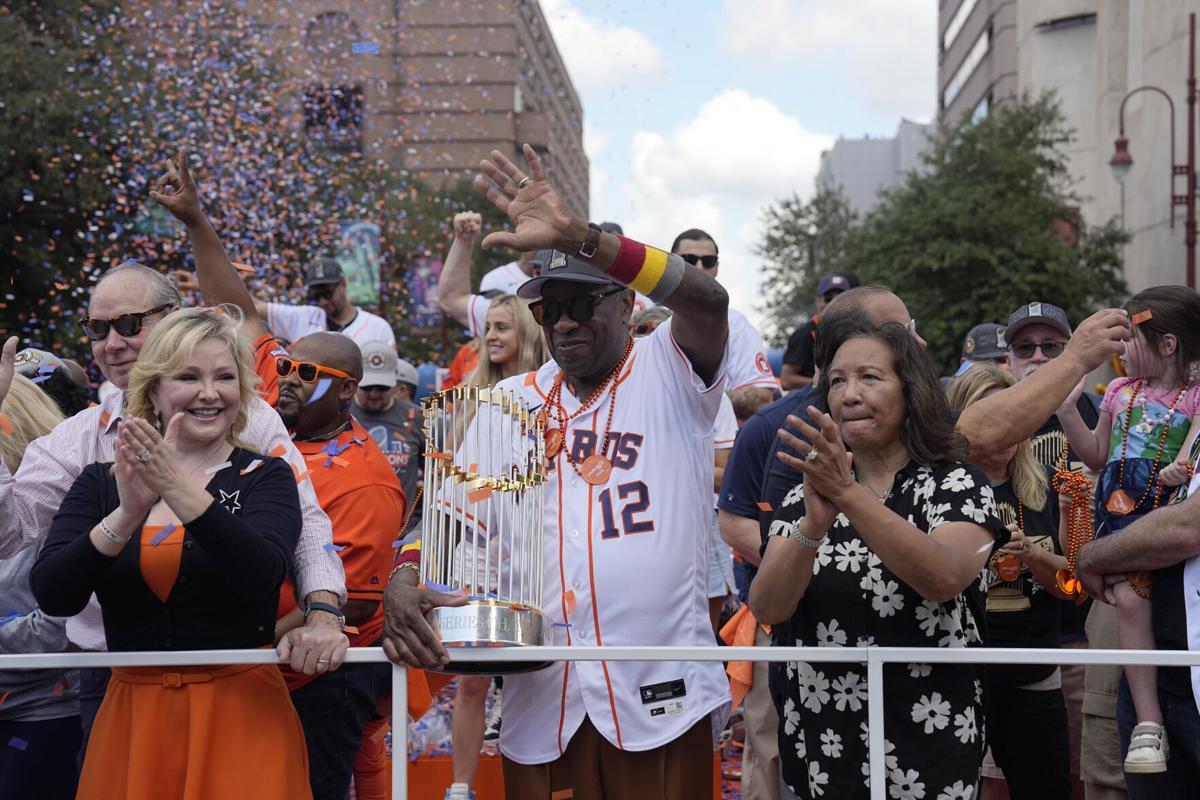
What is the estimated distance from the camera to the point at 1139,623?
3979mm

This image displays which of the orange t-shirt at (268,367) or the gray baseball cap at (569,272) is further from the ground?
the gray baseball cap at (569,272)

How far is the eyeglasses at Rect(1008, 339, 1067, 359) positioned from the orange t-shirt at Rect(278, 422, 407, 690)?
2.75 meters

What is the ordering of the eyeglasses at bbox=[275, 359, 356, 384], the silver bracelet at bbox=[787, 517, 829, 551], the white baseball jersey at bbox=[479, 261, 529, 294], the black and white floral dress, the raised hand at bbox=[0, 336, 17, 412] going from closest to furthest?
the silver bracelet at bbox=[787, 517, 829, 551] → the black and white floral dress → the raised hand at bbox=[0, 336, 17, 412] → the eyeglasses at bbox=[275, 359, 356, 384] → the white baseball jersey at bbox=[479, 261, 529, 294]

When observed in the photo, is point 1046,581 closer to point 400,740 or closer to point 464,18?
point 400,740

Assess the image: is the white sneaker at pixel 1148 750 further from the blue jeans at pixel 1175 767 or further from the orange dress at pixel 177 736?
the orange dress at pixel 177 736

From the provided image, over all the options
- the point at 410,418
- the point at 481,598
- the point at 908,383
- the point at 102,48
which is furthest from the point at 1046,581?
the point at 102,48

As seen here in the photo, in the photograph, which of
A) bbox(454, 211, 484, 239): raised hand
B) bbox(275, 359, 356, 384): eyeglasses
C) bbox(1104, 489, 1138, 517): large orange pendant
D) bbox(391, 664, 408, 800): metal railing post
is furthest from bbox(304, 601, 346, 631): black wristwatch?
bbox(454, 211, 484, 239): raised hand

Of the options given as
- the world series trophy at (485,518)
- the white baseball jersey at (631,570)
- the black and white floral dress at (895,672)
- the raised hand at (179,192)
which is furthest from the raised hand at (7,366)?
the black and white floral dress at (895,672)

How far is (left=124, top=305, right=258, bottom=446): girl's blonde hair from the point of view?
11.4 feet

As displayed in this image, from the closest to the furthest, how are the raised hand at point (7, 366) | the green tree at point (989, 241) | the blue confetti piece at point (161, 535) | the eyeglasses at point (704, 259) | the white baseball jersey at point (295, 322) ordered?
the blue confetti piece at point (161, 535), the raised hand at point (7, 366), the eyeglasses at point (704, 259), the white baseball jersey at point (295, 322), the green tree at point (989, 241)

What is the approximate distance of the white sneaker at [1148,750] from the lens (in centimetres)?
371

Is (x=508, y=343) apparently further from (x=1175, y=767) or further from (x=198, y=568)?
(x=1175, y=767)

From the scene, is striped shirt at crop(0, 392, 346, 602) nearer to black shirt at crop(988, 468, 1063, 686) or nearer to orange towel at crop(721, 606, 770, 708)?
orange towel at crop(721, 606, 770, 708)

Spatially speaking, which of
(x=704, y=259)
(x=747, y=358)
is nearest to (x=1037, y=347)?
(x=747, y=358)
